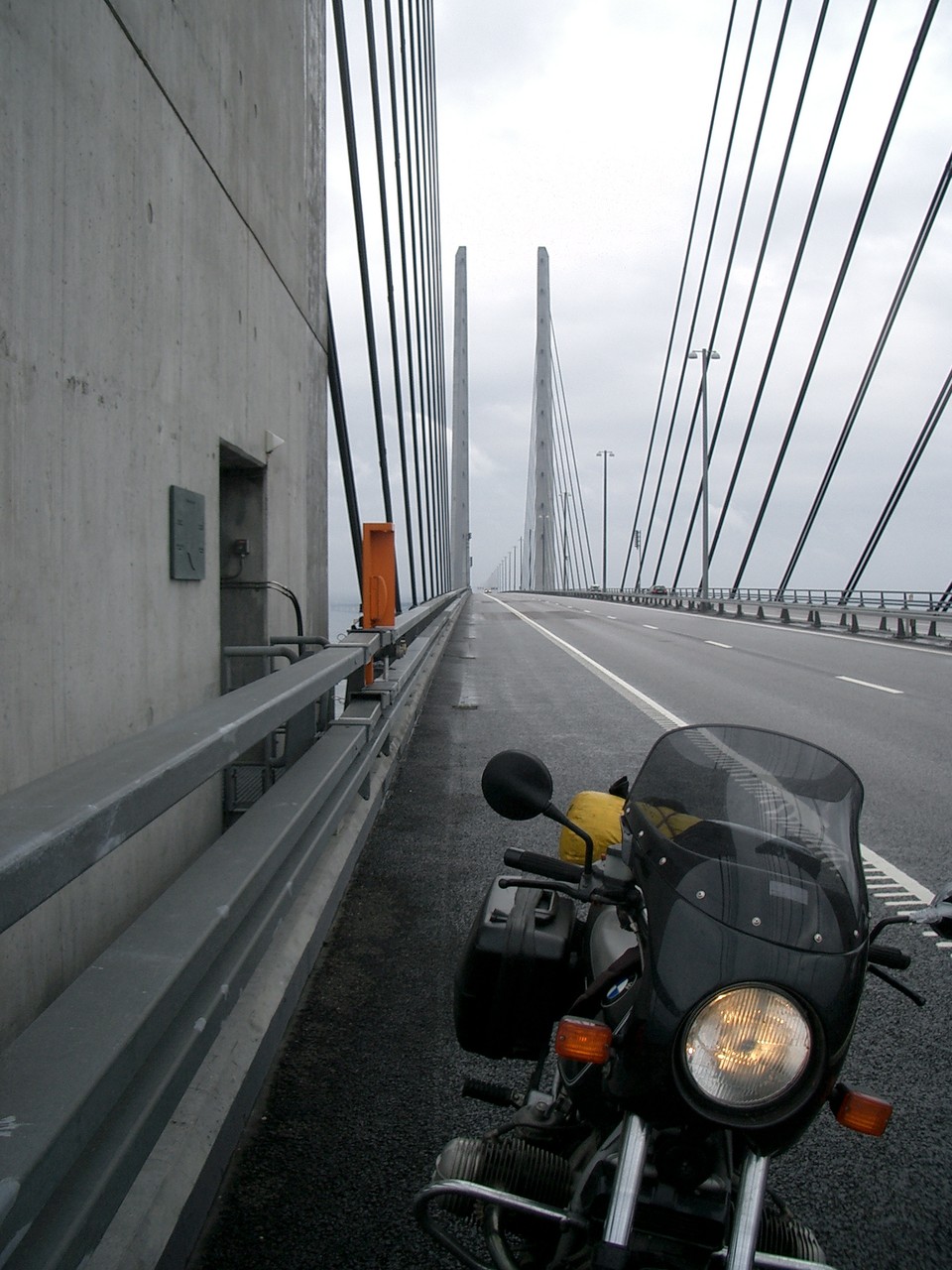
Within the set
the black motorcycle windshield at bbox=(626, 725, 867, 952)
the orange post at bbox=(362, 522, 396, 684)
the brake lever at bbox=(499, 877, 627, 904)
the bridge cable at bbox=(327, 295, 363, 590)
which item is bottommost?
the brake lever at bbox=(499, 877, 627, 904)

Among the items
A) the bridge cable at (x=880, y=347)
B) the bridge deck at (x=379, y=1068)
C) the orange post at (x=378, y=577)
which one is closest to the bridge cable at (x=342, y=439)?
the orange post at (x=378, y=577)

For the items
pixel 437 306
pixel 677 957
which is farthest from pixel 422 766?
pixel 437 306

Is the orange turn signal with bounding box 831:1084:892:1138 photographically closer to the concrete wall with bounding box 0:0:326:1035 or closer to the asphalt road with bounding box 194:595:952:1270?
the asphalt road with bounding box 194:595:952:1270

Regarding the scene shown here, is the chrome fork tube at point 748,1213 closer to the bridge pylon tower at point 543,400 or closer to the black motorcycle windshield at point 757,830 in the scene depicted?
the black motorcycle windshield at point 757,830

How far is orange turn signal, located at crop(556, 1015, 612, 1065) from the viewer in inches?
62.1

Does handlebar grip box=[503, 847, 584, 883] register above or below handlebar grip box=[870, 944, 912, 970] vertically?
above

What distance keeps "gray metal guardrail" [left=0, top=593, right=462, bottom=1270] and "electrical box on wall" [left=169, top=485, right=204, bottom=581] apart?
853 mm

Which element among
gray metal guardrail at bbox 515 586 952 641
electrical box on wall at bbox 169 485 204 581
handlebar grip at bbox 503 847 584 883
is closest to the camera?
handlebar grip at bbox 503 847 584 883

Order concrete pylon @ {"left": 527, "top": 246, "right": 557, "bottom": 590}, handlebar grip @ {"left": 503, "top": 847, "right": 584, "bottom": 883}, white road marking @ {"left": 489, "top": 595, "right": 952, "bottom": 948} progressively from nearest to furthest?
1. handlebar grip @ {"left": 503, "top": 847, "right": 584, "bottom": 883}
2. white road marking @ {"left": 489, "top": 595, "right": 952, "bottom": 948}
3. concrete pylon @ {"left": 527, "top": 246, "right": 557, "bottom": 590}

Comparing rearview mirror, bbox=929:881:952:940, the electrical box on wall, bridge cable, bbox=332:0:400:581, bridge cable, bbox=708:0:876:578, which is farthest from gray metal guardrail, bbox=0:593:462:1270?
bridge cable, bbox=708:0:876:578

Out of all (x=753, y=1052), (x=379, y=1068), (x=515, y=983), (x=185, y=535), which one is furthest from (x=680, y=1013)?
(x=185, y=535)

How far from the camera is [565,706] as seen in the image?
32.2ft

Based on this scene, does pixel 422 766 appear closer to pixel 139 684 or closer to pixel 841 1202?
pixel 139 684

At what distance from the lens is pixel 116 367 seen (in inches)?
120
